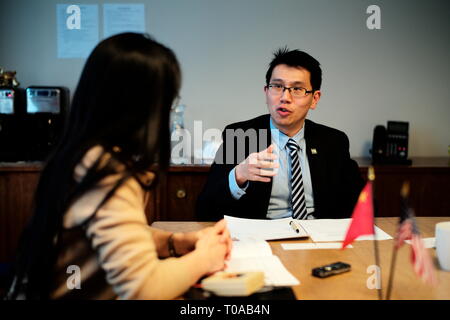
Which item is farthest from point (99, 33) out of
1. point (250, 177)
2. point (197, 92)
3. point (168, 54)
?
point (168, 54)

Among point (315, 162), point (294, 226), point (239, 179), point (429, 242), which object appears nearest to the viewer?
point (429, 242)

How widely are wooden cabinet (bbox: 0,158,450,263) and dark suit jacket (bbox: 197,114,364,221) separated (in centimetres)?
60

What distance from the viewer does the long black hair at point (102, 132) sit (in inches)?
37.2

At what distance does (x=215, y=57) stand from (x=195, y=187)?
0.97 m

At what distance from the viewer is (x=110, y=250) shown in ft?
2.99

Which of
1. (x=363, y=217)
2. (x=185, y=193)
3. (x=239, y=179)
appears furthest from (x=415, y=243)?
(x=185, y=193)

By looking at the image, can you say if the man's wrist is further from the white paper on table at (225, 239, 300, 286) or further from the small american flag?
the small american flag

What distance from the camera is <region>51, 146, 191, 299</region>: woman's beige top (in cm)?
92

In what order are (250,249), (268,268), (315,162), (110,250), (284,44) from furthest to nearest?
(284,44) → (315,162) → (250,249) → (268,268) → (110,250)

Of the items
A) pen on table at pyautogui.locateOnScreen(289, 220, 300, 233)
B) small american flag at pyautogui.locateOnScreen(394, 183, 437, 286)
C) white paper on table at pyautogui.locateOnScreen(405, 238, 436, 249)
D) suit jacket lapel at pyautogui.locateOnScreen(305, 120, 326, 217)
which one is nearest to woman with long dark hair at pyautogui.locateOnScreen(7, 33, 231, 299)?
small american flag at pyautogui.locateOnScreen(394, 183, 437, 286)

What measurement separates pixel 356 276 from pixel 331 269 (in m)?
0.07

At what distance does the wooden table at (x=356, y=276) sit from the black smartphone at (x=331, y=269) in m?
0.01

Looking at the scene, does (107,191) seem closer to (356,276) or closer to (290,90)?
(356,276)

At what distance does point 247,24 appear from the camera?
318 centimetres
